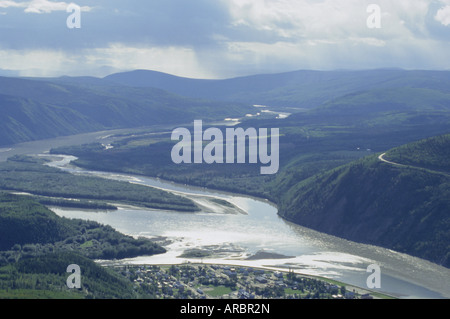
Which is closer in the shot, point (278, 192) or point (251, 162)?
point (278, 192)

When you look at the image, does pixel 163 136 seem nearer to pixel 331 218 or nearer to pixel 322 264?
pixel 331 218

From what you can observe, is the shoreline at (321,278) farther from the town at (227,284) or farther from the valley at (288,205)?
the valley at (288,205)

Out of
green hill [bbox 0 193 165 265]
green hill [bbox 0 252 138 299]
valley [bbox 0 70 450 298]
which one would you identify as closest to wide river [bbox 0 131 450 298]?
valley [bbox 0 70 450 298]

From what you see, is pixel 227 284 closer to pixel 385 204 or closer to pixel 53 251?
pixel 53 251

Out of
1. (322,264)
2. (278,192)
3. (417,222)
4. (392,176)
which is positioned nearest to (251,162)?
(278,192)

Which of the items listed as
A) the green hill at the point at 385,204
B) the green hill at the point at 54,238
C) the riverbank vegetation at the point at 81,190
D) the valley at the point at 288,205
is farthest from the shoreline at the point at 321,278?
the riverbank vegetation at the point at 81,190

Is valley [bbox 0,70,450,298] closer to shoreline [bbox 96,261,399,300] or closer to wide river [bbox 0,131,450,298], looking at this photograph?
wide river [bbox 0,131,450,298]

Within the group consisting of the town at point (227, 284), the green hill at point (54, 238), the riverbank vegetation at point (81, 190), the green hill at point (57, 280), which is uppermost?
the riverbank vegetation at point (81, 190)
